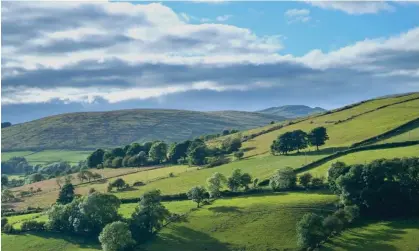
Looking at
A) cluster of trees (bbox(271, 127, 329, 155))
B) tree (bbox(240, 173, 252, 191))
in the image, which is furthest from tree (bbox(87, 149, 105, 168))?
tree (bbox(240, 173, 252, 191))

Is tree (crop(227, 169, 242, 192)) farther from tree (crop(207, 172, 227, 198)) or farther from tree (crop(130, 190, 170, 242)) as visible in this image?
tree (crop(130, 190, 170, 242))

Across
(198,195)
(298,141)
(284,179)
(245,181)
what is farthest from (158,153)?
(284,179)

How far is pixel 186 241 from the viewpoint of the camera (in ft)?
284

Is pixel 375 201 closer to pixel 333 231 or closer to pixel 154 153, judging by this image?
pixel 333 231

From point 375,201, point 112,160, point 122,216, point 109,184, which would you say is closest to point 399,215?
point 375,201

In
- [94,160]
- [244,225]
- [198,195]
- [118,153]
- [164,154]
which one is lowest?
[244,225]

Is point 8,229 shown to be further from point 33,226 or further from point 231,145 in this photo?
point 231,145

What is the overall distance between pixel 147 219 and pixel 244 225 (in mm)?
18652

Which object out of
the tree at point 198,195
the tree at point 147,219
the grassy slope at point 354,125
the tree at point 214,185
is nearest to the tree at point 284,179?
the tree at point 214,185

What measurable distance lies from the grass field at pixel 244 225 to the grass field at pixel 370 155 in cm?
1510

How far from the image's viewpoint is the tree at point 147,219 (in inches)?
3625

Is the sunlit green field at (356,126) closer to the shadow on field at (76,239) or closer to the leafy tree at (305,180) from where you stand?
the leafy tree at (305,180)

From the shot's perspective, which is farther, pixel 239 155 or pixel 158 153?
pixel 158 153

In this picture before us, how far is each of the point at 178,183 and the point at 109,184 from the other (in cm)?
2145
